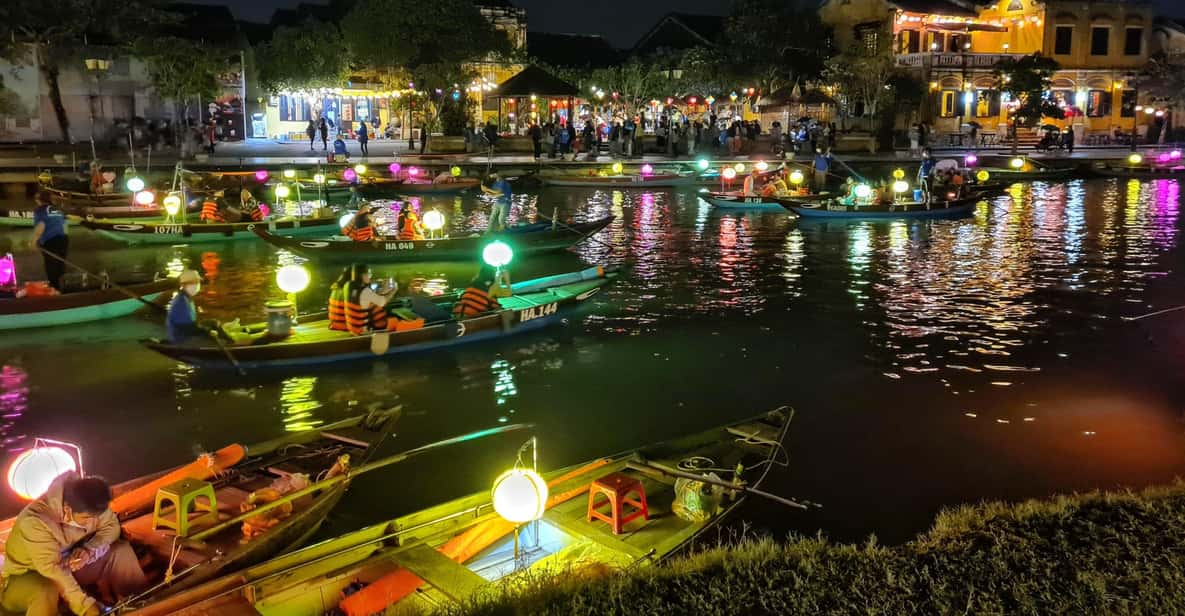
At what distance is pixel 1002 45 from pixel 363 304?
50.4 meters

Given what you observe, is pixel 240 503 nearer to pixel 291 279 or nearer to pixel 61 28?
pixel 291 279

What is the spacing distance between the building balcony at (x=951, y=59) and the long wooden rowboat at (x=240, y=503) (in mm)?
46398

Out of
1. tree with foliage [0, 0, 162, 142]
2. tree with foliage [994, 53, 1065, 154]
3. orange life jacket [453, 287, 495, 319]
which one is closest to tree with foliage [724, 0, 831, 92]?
tree with foliage [994, 53, 1065, 154]

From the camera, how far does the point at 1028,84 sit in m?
46.3

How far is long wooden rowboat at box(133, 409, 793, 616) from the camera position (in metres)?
5.65

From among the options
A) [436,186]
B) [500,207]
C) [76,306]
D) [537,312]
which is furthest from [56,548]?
[436,186]

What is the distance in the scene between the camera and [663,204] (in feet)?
102

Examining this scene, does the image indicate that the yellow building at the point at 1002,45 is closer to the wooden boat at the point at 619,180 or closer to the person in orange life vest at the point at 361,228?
the wooden boat at the point at 619,180

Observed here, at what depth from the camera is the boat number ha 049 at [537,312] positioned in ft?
45.4

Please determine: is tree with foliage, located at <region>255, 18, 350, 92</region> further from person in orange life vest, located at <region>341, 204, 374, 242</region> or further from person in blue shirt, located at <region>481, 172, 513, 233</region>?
person in blue shirt, located at <region>481, 172, 513, 233</region>

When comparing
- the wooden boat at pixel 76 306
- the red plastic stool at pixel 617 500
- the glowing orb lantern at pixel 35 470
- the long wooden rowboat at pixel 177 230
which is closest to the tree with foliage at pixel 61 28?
the long wooden rowboat at pixel 177 230

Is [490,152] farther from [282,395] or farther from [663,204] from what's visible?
[282,395]

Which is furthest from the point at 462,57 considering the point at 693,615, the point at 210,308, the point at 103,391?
the point at 693,615

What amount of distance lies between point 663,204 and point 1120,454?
73.3 feet
